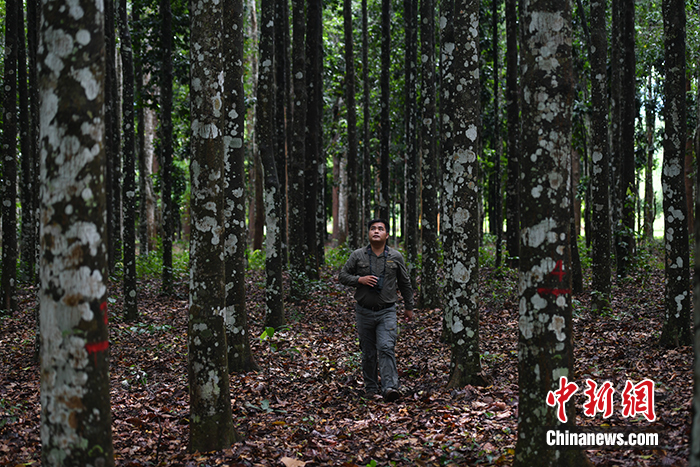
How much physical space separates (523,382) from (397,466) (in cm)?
150

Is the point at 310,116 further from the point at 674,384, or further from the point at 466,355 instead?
the point at 674,384

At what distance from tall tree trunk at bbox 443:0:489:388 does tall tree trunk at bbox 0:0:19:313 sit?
29.1 ft

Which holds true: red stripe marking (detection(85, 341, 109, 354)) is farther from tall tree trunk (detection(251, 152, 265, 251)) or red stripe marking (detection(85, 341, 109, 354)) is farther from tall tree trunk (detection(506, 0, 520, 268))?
tall tree trunk (detection(251, 152, 265, 251))

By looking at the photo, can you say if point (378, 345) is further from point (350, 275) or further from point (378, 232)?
point (378, 232)

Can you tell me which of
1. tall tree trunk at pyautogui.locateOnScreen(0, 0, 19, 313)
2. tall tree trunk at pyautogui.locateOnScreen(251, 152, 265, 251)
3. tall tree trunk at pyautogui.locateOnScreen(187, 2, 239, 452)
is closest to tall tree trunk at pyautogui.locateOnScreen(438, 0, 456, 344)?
tall tree trunk at pyautogui.locateOnScreen(187, 2, 239, 452)

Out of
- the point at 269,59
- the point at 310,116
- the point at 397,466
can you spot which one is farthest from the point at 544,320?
the point at 310,116

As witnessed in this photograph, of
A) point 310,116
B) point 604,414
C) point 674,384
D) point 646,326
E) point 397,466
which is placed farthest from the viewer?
point 310,116

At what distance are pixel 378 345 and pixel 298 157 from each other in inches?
266

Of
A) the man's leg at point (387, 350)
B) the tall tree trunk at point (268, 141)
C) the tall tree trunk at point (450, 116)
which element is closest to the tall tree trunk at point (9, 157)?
the tall tree trunk at point (268, 141)

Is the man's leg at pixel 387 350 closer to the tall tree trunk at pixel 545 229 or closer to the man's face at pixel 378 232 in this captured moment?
the man's face at pixel 378 232

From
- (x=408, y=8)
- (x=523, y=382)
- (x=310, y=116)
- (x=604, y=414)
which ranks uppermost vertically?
(x=408, y=8)

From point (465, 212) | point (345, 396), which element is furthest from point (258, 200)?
point (465, 212)

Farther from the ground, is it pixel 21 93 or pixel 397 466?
pixel 21 93

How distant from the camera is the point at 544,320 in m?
3.65
